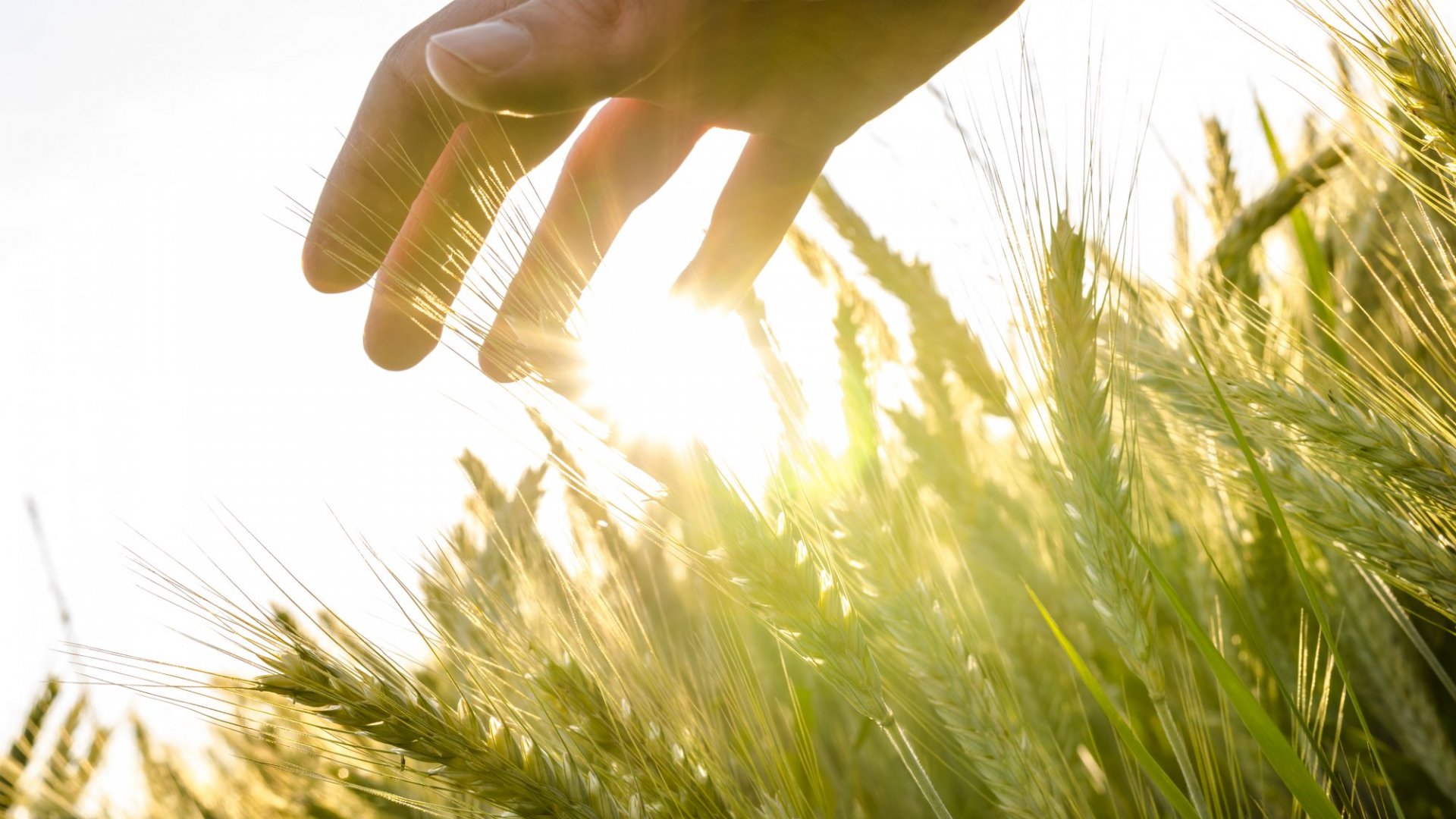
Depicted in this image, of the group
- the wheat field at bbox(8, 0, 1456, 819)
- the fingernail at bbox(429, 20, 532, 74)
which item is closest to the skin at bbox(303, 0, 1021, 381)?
the fingernail at bbox(429, 20, 532, 74)

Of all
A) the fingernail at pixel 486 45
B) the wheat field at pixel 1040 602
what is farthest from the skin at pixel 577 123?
the wheat field at pixel 1040 602

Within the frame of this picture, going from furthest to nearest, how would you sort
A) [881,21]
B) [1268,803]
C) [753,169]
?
[753,169], [881,21], [1268,803]

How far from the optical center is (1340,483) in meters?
0.97

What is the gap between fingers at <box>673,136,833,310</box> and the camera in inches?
69.9

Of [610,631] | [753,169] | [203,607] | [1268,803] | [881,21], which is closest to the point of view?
[203,607]

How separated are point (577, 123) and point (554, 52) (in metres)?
0.70

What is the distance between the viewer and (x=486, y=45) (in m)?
0.96

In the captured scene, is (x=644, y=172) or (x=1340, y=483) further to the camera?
(x=644, y=172)

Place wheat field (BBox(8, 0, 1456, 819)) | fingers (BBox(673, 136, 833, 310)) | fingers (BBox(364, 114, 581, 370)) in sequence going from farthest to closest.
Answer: fingers (BBox(673, 136, 833, 310)), fingers (BBox(364, 114, 581, 370)), wheat field (BBox(8, 0, 1456, 819))

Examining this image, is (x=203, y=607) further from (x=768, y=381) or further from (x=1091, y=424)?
(x=1091, y=424)

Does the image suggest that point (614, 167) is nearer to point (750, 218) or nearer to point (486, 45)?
point (750, 218)

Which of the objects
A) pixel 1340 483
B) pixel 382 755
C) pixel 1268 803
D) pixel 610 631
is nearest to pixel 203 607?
pixel 382 755

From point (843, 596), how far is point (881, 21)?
1.01 meters

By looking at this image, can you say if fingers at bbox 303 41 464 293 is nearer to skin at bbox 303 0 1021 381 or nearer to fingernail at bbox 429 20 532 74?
skin at bbox 303 0 1021 381
